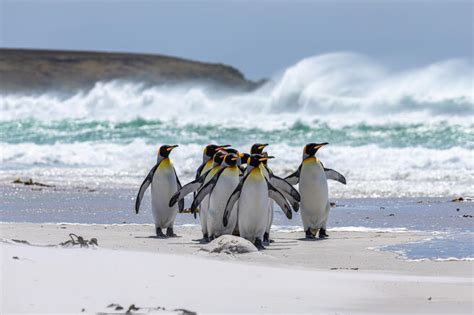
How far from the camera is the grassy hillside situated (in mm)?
61750

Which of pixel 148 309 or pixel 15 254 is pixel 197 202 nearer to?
pixel 15 254

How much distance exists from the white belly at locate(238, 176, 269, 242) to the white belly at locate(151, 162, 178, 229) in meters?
1.21

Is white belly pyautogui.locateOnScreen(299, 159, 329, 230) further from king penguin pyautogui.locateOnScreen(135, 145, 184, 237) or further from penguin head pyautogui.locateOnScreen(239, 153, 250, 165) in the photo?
king penguin pyautogui.locateOnScreen(135, 145, 184, 237)

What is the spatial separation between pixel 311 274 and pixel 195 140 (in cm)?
2258

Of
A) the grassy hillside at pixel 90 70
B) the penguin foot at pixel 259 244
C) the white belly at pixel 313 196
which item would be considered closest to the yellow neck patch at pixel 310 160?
the white belly at pixel 313 196

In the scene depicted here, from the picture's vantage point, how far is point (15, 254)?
623 cm

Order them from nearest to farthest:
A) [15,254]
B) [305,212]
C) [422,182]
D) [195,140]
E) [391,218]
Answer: [15,254]
[305,212]
[391,218]
[422,182]
[195,140]

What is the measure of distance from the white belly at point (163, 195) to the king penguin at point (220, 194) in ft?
2.65

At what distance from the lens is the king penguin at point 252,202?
8852 mm

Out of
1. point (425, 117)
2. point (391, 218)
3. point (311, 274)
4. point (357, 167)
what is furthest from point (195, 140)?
point (311, 274)

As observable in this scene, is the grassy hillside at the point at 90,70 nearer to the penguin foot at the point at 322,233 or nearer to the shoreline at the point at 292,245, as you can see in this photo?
the shoreline at the point at 292,245

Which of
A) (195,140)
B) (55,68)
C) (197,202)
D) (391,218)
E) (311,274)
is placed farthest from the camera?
(55,68)

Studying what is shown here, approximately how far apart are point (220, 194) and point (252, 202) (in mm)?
365

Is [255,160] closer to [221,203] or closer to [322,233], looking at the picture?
[221,203]
